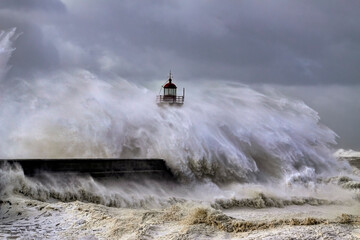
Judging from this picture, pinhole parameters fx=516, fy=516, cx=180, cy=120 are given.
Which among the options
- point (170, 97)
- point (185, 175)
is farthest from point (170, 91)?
point (185, 175)

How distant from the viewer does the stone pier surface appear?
9797mm

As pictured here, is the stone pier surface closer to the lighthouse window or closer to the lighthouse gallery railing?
the lighthouse gallery railing

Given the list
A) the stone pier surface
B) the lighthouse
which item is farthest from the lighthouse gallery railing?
the stone pier surface

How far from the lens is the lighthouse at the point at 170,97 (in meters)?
19.1

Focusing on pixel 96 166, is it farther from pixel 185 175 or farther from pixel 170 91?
pixel 170 91

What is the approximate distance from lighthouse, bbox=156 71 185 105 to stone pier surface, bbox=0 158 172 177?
5.58m

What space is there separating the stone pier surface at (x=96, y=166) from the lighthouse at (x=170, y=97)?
558cm

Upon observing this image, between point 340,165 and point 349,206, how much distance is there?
177 inches

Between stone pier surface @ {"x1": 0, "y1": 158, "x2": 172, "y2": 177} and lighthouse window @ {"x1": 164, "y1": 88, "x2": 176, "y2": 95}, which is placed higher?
lighthouse window @ {"x1": 164, "y1": 88, "x2": 176, "y2": 95}

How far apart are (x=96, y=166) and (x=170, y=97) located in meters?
8.85

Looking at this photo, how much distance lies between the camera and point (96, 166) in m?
11.3

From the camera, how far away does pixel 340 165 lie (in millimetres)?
18406

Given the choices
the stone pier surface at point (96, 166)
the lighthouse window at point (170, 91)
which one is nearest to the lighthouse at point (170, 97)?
the lighthouse window at point (170, 91)

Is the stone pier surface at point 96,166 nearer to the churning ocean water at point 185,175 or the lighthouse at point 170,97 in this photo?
the churning ocean water at point 185,175
